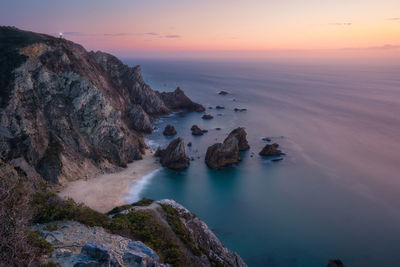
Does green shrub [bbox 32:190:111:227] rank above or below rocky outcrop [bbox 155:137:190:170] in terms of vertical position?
above

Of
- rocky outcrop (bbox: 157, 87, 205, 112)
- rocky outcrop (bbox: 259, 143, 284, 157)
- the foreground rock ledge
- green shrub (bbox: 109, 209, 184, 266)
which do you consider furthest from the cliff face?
rocky outcrop (bbox: 157, 87, 205, 112)

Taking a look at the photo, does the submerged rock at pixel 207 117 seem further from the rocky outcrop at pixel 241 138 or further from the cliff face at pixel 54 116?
the cliff face at pixel 54 116

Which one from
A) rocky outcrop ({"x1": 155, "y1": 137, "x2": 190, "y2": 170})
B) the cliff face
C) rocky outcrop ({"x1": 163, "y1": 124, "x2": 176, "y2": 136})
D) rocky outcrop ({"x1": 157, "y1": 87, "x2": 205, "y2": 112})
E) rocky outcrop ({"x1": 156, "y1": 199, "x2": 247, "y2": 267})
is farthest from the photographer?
rocky outcrop ({"x1": 157, "y1": 87, "x2": 205, "y2": 112})

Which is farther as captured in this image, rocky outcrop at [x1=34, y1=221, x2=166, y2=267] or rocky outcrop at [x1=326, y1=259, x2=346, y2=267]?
rocky outcrop at [x1=326, y1=259, x2=346, y2=267]

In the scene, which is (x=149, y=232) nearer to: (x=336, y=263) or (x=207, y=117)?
(x=336, y=263)

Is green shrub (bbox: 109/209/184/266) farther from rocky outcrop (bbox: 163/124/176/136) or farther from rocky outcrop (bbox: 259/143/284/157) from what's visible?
rocky outcrop (bbox: 163/124/176/136)

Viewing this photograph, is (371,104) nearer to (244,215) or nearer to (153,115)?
(153,115)

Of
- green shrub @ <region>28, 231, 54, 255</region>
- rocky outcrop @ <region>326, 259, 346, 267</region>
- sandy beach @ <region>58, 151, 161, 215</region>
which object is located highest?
green shrub @ <region>28, 231, 54, 255</region>

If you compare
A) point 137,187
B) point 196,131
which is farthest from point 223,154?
point 196,131
